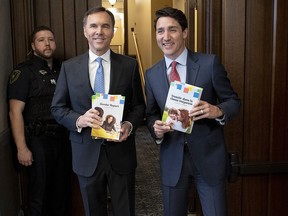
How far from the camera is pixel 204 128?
1.85 meters

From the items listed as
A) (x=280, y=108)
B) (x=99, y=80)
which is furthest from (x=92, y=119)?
(x=280, y=108)

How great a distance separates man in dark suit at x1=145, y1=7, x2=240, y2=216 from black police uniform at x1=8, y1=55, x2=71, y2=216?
98 cm

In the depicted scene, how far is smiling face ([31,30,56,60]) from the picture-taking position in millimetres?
2561

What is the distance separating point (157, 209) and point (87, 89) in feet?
5.89

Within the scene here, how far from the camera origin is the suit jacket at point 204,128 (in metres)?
1.82

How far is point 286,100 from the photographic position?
2.57 m

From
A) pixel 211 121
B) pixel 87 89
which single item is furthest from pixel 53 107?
pixel 211 121

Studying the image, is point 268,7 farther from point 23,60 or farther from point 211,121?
point 23,60

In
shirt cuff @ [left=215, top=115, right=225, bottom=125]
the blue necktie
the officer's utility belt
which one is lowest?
the officer's utility belt

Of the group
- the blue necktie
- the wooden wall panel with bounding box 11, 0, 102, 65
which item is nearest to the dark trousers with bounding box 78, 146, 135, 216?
the blue necktie

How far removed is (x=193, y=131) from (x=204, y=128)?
57mm

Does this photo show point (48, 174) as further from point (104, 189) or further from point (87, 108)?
point (87, 108)

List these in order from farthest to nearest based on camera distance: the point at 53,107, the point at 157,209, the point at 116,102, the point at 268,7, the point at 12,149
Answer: the point at 157,209, the point at 12,149, the point at 268,7, the point at 53,107, the point at 116,102

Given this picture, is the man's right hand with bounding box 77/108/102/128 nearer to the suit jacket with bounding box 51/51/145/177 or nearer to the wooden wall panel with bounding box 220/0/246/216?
the suit jacket with bounding box 51/51/145/177
